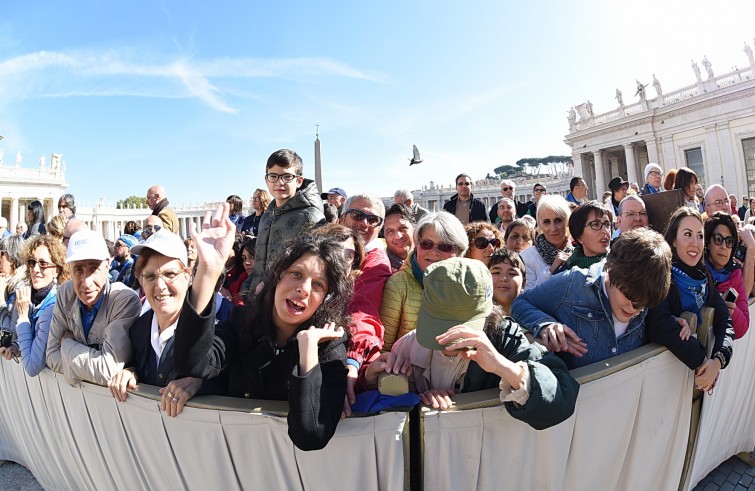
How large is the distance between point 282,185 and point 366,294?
1537 mm

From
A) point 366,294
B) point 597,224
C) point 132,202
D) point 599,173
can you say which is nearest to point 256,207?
point 366,294

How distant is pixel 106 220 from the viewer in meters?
52.4

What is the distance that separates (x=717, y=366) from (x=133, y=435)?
3.12m

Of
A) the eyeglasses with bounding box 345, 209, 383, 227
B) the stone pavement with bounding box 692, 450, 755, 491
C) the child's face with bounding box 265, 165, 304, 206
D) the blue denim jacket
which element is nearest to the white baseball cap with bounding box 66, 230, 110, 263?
the child's face with bounding box 265, 165, 304, 206

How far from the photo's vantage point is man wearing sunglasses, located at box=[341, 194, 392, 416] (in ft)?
6.01

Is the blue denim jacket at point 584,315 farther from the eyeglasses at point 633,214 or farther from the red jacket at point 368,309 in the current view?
the eyeglasses at point 633,214

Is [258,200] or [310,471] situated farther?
[258,200]

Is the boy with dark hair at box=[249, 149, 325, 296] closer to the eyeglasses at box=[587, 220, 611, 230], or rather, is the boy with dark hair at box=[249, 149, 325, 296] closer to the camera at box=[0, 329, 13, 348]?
the camera at box=[0, 329, 13, 348]

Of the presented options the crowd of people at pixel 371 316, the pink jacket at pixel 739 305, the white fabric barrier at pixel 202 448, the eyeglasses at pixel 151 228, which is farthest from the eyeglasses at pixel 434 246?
the eyeglasses at pixel 151 228

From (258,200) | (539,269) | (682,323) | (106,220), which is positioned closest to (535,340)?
(682,323)

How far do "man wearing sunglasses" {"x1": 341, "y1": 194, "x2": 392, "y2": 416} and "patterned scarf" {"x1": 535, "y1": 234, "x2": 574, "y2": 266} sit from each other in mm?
1453

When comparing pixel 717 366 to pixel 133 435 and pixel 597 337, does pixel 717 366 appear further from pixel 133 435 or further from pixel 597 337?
pixel 133 435

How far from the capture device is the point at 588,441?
69.9 inches

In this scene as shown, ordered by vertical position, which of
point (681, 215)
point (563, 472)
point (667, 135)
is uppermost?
point (667, 135)
